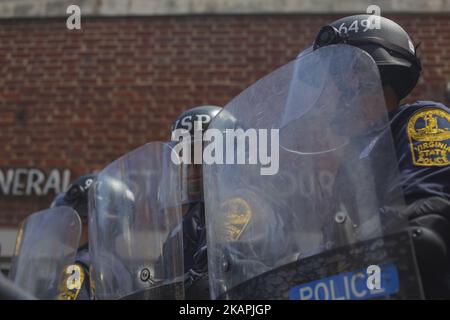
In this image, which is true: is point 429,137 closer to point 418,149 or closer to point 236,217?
point 418,149

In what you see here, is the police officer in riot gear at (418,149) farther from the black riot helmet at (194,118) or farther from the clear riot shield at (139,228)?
the black riot helmet at (194,118)

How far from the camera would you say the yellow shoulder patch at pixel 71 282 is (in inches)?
120

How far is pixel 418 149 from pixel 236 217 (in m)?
0.54

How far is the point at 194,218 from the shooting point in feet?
11.7

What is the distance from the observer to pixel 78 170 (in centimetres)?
703

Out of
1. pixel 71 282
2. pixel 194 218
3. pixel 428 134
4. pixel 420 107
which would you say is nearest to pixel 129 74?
pixel 194 218

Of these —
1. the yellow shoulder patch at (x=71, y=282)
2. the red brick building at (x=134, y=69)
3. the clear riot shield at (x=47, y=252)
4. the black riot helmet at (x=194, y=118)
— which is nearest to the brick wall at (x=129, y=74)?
the red brick building at (x=134, y=69)

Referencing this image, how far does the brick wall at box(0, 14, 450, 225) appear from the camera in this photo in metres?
7.16

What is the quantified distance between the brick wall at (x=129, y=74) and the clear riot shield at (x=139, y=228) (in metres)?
4.73

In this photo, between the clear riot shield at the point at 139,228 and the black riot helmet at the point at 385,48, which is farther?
the black riot helmet at the point at 385,48

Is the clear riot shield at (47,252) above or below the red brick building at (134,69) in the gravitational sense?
below

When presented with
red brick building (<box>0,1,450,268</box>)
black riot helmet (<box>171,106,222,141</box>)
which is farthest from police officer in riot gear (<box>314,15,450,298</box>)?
red brick building (<box>0,1,450,268</box>)

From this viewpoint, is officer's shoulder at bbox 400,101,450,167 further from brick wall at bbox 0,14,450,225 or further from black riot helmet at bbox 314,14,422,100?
brick wall at bbox 0,14,450,225

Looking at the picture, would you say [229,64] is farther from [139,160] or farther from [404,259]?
[404,259]
